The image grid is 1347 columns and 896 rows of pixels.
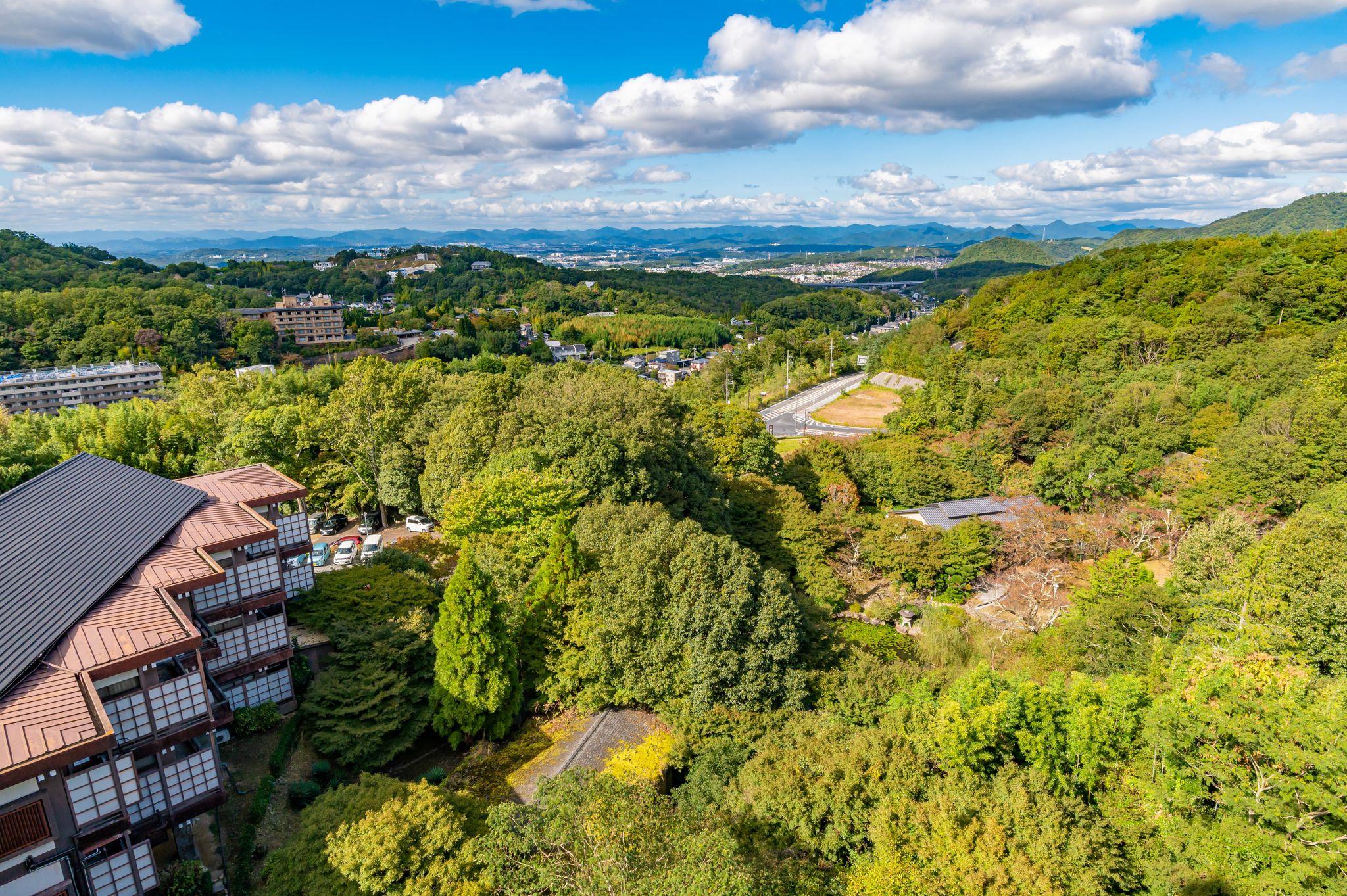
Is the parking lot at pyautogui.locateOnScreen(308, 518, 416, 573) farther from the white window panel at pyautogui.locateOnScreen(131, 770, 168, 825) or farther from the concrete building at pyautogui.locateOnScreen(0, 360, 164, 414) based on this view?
the concrete building at pyautogui.locateOnScreen(0, 360, 164, 414)

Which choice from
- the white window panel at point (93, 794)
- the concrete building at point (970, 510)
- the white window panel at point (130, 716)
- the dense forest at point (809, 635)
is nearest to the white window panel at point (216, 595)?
the dense forest at point (809, 635)

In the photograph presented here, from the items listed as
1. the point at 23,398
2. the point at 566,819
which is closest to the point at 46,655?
the point at 566,819

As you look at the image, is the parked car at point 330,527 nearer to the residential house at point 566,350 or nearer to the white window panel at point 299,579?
the white window panel at point 299,579

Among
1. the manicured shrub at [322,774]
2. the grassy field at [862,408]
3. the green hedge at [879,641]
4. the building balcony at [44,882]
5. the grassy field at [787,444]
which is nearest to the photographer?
the building balcony at [44,882]

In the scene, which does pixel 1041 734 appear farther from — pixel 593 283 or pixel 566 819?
pixel 593 283

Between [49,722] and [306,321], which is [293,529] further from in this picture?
[306,321]

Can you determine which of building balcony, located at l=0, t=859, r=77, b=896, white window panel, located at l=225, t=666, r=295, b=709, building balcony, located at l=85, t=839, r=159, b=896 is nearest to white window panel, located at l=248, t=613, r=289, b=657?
white window panel, located at l=225, t=666, r=295, b=709

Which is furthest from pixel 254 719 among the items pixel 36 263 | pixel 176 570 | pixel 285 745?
pixel 36 263

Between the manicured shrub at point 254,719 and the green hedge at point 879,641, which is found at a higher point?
the manicured shrub at point 254,719
